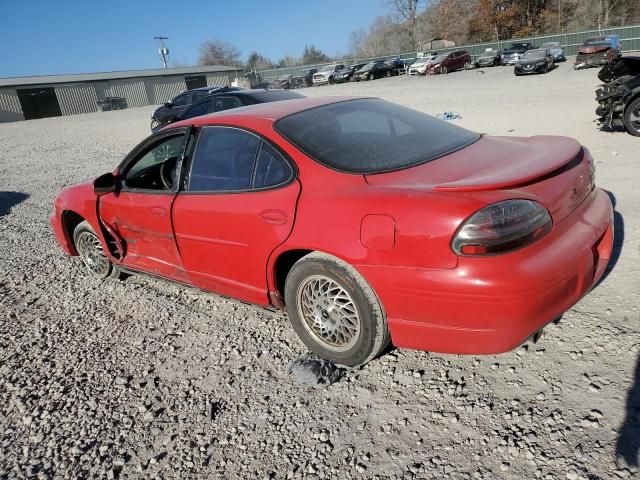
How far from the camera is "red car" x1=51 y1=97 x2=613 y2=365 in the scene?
7.07 ft

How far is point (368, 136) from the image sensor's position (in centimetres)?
303

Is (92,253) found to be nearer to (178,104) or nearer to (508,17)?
(178,104)

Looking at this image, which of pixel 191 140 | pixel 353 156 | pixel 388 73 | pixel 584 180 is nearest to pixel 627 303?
pixel 584 180

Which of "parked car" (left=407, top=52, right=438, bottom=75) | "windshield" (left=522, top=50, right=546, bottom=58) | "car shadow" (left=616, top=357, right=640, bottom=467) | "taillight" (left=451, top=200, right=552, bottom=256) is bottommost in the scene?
"car shadow" (left=616, top=357, right=640, bottom=467)

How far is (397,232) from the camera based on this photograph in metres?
2.27

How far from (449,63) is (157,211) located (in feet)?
124

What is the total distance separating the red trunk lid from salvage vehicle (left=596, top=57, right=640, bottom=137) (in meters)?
5.73

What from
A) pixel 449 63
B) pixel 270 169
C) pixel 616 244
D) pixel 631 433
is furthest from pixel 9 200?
pixel 449 63

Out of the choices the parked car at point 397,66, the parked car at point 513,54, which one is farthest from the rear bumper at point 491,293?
the parked car at point 397,66

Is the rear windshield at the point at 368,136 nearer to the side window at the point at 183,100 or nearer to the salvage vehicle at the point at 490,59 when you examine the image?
the side window at the point at 183,100

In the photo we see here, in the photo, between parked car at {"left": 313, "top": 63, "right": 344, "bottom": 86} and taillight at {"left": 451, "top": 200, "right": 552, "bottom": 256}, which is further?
parked car at {"left": 313, "top": 63, "right": 344, "bottom": 86}

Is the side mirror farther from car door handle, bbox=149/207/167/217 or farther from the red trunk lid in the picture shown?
the red trunk lid

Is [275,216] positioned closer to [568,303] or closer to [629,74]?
[568,303]

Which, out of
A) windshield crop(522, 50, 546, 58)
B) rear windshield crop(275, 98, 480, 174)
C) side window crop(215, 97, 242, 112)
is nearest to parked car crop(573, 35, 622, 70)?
windshield crop(522, 50, 546, 58)
